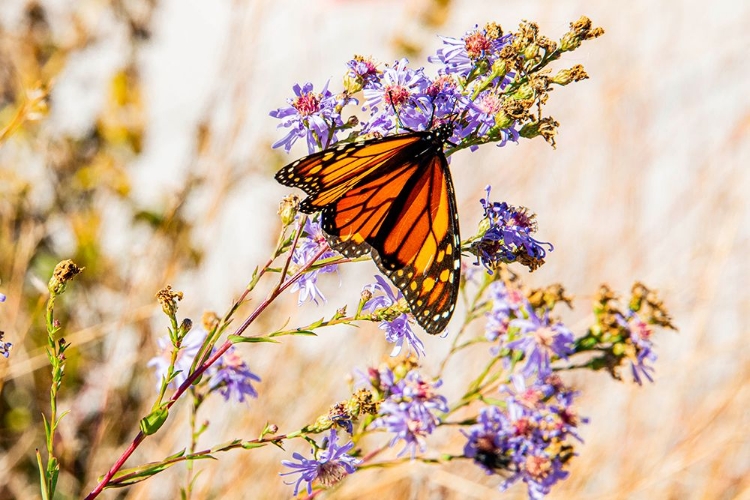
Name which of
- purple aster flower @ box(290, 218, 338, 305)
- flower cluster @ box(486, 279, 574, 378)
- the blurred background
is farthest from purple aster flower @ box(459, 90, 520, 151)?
the blurred background

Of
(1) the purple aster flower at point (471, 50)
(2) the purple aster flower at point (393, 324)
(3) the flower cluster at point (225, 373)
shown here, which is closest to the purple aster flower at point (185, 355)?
(3) the flower cluster at point (225, 373)

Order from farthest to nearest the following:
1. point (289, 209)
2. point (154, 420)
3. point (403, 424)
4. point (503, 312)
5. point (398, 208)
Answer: point (503, 312) < point (403, 424) < point (398, 208) < point (289, 209) < point (154, 420)

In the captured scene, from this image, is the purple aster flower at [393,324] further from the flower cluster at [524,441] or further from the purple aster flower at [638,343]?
the purple aster flower at [638,343]

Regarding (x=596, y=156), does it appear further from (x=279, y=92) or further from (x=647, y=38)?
(x=279, y=92)

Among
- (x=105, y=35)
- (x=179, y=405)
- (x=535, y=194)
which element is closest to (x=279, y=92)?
(x=105, y=35)

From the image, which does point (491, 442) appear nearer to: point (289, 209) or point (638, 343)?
point (638, 343)

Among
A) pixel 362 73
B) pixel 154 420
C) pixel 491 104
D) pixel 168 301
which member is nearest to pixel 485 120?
pixel 491 104

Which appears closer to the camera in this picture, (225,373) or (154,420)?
(154,420)
